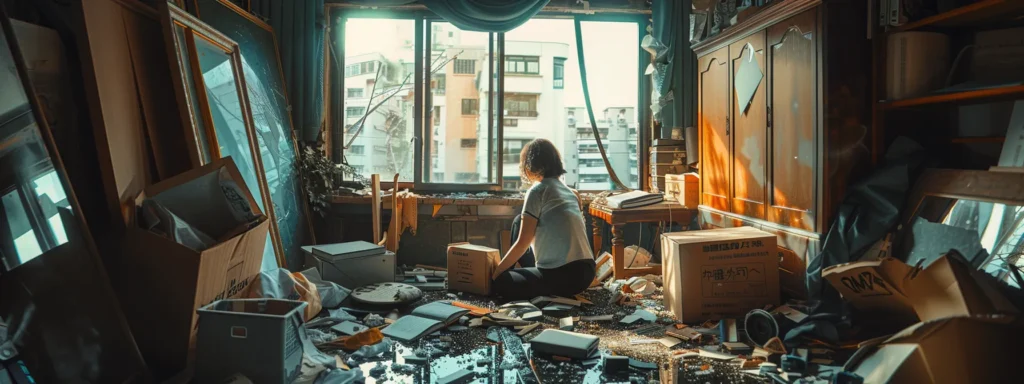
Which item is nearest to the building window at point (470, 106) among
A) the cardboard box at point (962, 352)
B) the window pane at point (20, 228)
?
the window pane at point (20, 228)

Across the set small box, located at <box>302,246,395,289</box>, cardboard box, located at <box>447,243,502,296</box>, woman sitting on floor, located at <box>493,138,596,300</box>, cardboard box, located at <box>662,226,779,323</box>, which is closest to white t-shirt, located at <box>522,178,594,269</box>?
woman sitting on floor, located at <box>493,138,596,300</box>

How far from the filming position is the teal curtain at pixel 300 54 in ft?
15.0

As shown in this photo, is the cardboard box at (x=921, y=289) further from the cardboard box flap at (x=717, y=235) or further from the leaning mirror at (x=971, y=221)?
the cardboard box flap at (x=717, y=235)

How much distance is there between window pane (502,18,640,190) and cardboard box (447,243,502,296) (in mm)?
1429

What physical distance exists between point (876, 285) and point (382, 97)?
3632 mm

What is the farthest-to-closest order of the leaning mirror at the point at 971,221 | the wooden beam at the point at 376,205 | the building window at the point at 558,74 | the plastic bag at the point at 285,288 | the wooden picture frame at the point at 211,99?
the building window at the point at 558,74 → the wooden beam at the point at 376,205 → the wooden picture frame at the point at 211,99 → the plastic bag at the point at 285,288 → the leaning mirror at the point at 971,221

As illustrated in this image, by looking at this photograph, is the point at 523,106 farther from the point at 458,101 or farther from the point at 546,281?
the point at 546,281

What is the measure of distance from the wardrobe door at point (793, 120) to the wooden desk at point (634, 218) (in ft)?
2.93

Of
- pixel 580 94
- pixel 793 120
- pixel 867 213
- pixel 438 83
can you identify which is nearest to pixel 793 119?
pixel 793 120

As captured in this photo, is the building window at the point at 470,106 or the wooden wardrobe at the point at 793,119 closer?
the wooden wardrobe at the point at 793,119

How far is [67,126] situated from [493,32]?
2973mm

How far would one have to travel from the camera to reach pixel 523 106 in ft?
16.6

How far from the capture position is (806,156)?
9.71ft

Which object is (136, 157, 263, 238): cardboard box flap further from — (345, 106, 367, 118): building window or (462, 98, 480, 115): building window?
(462, 98, 480, 115): building window
